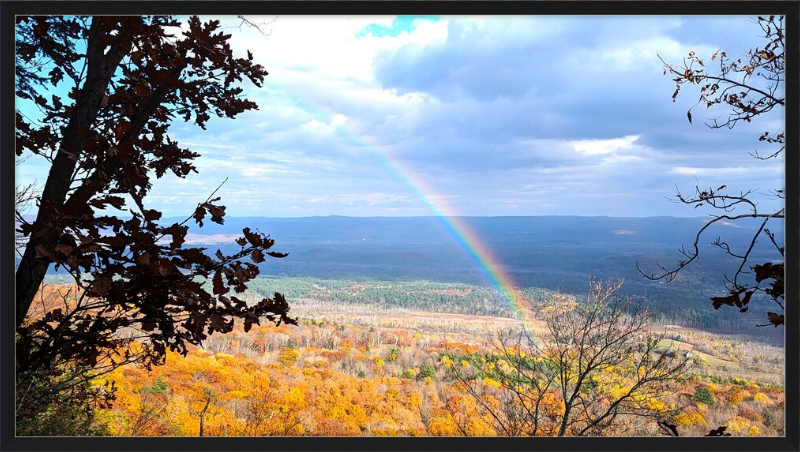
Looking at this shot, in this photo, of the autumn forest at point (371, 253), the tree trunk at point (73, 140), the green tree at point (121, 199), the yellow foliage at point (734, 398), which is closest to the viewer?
the green tree at point (121, 199)

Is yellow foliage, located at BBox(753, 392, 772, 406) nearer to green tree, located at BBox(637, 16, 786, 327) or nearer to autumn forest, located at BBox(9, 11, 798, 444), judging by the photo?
autumn forest, located at BBox(9, 11, 798, 444)

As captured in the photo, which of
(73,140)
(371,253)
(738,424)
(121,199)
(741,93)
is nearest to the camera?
(121,199)

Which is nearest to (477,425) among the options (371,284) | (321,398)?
(321,398)

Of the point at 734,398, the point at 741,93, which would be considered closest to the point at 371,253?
the point at 734,398

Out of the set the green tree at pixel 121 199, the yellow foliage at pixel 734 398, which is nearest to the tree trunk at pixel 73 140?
the green tree at pixel 121 199

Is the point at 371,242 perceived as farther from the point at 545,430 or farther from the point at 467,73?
the point at 545,430

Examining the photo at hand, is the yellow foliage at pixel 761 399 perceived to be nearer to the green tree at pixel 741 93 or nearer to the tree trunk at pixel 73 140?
the green tree at pixel 741 93

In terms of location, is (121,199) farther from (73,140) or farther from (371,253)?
(371,253)
